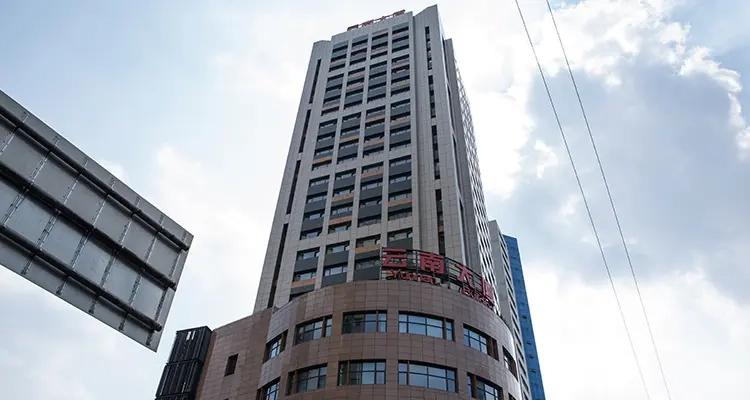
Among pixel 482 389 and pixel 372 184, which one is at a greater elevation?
pixel 372 184

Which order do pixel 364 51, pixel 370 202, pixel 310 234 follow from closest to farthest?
1. pixel 310 234
2. pixel 370 202
3. pixel 364 51

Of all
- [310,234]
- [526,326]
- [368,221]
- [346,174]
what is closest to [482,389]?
[368,221]

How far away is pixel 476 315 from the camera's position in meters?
39.7

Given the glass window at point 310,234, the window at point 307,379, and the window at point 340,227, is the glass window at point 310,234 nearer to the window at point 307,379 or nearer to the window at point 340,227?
the window at point 340,227

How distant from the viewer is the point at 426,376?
34.7 metres

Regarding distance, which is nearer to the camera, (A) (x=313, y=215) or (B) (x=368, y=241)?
(B) (x=368, y=241)

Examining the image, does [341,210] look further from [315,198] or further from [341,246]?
[341,246]

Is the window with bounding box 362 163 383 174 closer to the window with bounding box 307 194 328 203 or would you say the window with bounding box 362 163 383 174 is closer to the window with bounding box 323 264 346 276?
the window with bounding box 307 194 328 203

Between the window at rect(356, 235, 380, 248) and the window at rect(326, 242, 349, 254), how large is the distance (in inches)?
62.9

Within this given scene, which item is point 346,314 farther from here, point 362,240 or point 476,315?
point 362,240

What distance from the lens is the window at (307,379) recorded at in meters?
35.2

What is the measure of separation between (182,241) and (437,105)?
66490 millimetres

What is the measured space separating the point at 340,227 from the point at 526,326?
6715 cm

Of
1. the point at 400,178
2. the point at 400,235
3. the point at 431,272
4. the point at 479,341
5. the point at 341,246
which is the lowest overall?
the point at 479,341
